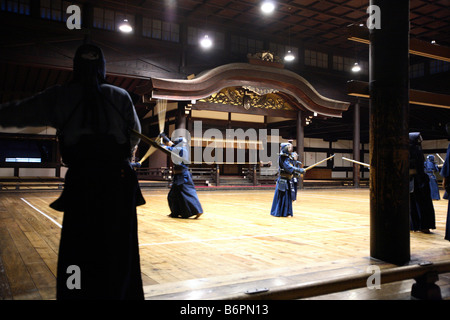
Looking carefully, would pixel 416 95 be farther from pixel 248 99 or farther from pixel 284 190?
pixel 248 99

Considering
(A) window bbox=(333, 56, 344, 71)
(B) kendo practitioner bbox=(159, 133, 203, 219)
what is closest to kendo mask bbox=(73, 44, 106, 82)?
(B) kendo practitioner bbox=(159, 133, 203, 219)

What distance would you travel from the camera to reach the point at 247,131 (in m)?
17.1

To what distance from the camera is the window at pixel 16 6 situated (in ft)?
33.5

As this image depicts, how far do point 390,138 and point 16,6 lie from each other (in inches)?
436

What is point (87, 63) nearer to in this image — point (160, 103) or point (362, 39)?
point (362, 39)

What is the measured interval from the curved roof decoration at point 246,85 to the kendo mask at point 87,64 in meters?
9.88

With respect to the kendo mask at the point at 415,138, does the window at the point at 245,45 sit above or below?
above

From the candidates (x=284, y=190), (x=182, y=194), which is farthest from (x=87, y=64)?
(x=284, y=190)

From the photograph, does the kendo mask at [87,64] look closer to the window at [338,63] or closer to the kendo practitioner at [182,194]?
the kendo practitioner at [182,194]

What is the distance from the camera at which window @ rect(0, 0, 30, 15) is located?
33.5 feet

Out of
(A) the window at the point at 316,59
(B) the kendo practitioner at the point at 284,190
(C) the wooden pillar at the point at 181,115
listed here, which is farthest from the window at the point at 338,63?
(B) the kendo practitioner at the point at 284,190

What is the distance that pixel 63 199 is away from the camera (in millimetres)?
1896

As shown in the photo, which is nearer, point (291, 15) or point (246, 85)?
point (291, 15)

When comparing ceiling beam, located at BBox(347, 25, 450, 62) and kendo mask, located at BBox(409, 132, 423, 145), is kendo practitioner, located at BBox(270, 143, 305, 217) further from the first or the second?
ceiling beam, located at BBox(347, 25, 450, 62)
